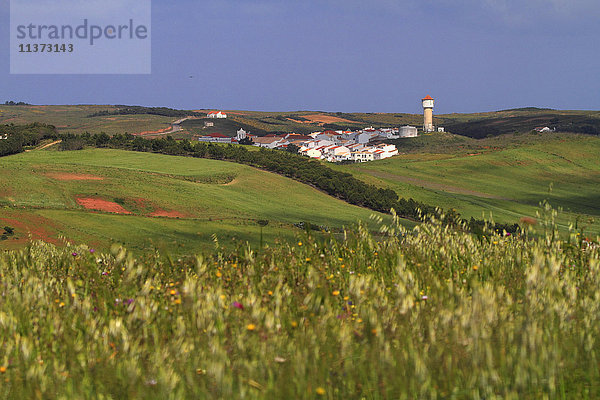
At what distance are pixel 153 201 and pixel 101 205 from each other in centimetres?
529

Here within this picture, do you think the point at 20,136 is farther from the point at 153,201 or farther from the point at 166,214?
the point at 166,214

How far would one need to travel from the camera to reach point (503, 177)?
4441 inches

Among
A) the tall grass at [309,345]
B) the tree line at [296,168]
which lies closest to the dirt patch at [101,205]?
the tree line at [296,168]

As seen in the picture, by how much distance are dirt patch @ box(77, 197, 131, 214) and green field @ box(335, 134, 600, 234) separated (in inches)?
1595

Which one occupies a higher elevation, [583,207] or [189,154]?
[189,154]

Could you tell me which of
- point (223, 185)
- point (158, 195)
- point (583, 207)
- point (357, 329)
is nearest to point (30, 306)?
point (357, 329)

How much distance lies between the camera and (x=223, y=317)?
5.15m

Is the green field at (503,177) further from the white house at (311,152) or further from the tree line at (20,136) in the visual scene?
the tree line at (20,136)

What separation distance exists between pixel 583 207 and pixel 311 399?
3654 inches

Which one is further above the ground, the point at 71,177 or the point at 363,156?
the point at 71,177

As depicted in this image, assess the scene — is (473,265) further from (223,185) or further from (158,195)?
(223,185)

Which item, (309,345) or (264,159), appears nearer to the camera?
(309,345)

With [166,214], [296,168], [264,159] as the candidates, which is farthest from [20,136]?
[166,214]

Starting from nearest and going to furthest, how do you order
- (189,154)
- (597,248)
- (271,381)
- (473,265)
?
1. (271,381)
2. (473,265)
3. (597,248)
4. (189,154)
